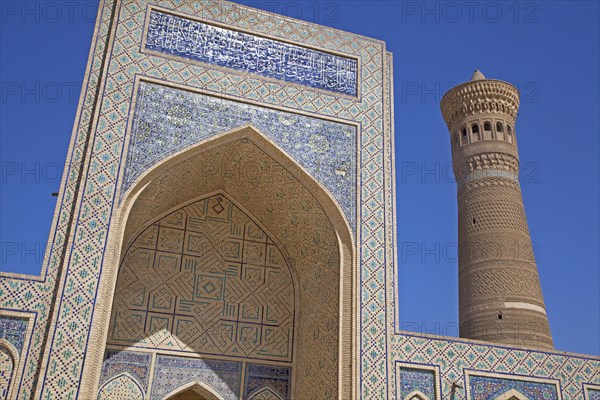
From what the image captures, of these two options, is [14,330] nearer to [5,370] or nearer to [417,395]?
[5,370]

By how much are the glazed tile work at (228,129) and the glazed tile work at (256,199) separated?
1cm

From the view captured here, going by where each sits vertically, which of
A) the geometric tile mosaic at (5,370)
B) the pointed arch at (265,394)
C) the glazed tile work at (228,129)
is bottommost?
the geometric tile mosaic at (5,370)

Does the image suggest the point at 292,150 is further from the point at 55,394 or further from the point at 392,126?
the point at 55,394

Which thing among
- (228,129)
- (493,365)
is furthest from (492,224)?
(228,129)

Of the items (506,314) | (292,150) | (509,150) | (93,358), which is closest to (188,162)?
(292,150)

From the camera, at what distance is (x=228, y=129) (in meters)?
5.98

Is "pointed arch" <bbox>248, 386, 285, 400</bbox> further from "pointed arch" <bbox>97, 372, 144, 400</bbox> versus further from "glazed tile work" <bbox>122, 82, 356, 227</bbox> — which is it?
"glazed tile work" <bbox>122, 82, 356, 227</bbox>

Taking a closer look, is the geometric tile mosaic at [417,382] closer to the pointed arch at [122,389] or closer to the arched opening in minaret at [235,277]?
the arched opening in minaret at [235,277]

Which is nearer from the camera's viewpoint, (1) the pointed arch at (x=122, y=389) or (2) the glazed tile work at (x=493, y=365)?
(1) the pointed arch at (x=122, y=389)

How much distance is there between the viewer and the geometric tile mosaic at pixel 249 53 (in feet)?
20.2

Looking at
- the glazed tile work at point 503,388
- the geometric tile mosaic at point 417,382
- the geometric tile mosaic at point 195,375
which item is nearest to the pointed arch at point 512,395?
the glazed tile work at point 503,388

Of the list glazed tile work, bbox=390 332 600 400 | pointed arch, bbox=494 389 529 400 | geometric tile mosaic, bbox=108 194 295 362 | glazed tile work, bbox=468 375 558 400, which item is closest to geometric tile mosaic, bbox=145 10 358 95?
geometric tile mosaic, bbox=108 194 295 362

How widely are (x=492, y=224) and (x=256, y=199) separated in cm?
429

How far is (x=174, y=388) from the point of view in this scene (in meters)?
5.80
